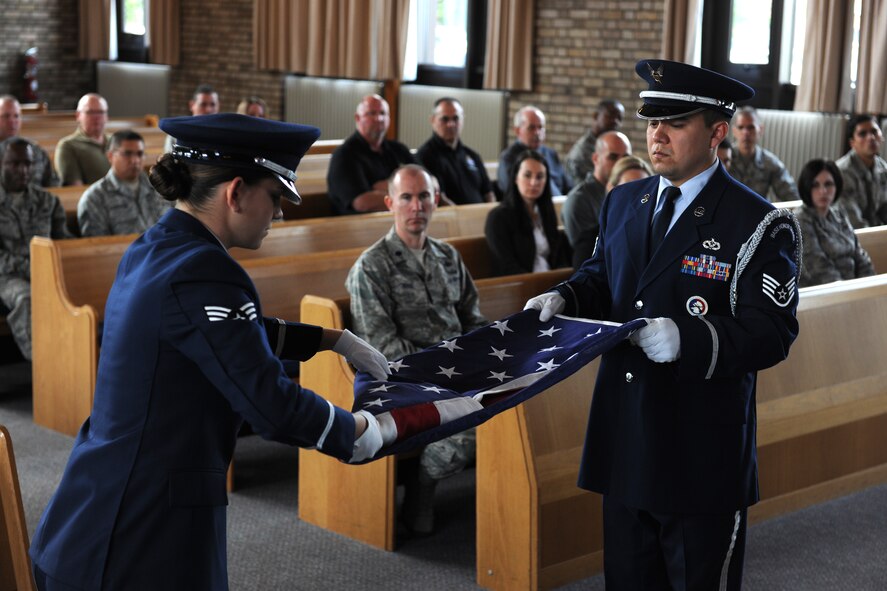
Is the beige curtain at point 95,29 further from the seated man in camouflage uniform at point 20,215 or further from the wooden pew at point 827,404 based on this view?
the wooden pew at point 827,404

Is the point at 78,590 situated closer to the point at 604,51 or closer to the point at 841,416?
the point at 841,416

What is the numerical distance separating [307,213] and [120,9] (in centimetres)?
829

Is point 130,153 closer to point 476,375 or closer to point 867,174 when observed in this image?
point 476,375

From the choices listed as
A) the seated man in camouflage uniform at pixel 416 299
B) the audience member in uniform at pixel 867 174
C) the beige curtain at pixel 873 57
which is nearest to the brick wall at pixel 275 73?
the beige curtain at pixel 873 57

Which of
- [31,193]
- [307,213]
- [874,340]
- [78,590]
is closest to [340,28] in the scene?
[307,213]

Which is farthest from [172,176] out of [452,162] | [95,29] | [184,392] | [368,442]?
[95,29]

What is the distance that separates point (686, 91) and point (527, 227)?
3.28 m

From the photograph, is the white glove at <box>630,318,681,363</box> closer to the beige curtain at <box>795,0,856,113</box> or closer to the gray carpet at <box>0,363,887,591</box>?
the gray carpet at <box>0,363,887,591</box>

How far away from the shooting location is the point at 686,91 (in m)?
2.12

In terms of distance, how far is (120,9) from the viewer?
14.2m

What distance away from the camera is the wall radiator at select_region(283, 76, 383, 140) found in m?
11.6

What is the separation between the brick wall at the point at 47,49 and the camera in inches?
537

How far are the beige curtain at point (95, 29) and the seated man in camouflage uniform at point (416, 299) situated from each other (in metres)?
10.9

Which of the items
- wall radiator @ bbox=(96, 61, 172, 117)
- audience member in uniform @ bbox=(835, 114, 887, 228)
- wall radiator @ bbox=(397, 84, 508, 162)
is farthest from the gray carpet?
wall radiator @ bbox=(96, 61, 172, 117)
